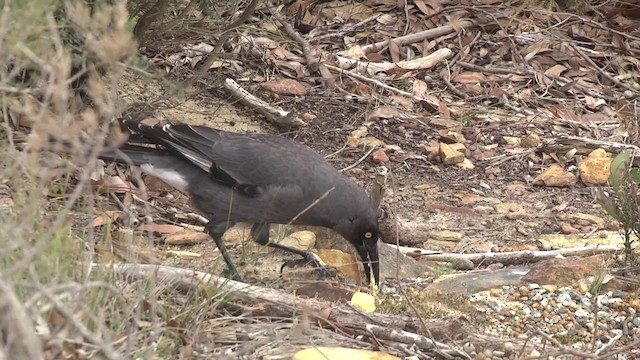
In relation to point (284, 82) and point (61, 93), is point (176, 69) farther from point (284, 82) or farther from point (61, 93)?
point (61, 93)

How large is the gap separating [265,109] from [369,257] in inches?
96.0

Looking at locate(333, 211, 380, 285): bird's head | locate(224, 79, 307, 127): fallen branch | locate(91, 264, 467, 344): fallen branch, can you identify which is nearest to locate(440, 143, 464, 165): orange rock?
locate(224, 79, 307, 127): fallen branch

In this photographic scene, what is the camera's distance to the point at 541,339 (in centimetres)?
434

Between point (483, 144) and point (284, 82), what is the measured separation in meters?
1.61

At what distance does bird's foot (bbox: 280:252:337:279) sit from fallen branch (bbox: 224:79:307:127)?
7.00 ft

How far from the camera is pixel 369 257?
207 inches

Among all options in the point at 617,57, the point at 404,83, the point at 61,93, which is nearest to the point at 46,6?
the point at 61,93

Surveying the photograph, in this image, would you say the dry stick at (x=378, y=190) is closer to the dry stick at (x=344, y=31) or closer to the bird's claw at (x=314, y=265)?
the bird's claw at (x=314, y=265)

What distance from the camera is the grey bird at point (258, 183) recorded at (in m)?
5.23

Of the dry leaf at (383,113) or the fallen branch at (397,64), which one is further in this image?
the fallen branch at (397,64)

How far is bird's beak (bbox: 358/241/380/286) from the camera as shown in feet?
17.0

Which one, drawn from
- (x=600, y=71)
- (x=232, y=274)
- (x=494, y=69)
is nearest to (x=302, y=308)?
(x=232, y=274)

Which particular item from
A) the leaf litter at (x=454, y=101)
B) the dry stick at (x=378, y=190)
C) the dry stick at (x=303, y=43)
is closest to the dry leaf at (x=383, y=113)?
the leaf litter at (x=454, y=101)

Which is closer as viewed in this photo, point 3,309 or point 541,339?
point 3,309
